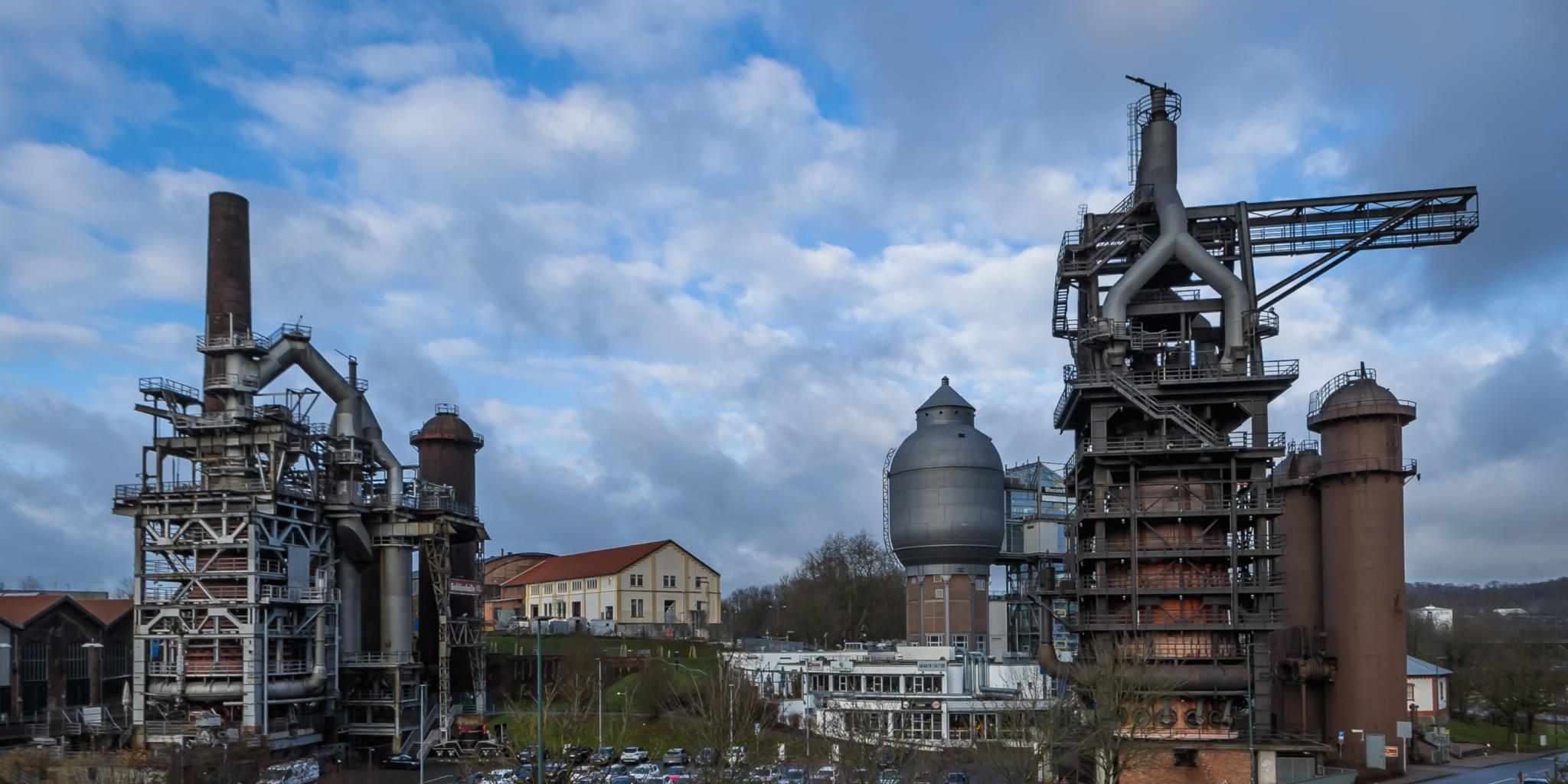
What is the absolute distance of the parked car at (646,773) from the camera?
50625mm

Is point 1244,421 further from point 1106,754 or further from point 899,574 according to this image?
point 899,574

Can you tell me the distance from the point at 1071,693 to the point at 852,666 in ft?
77.4

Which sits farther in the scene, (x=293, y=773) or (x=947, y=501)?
(x=947, y=501)

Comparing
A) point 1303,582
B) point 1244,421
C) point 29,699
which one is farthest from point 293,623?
point 1303,582

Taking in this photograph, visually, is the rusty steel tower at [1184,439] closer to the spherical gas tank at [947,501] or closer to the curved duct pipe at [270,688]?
the spherical gas tank at [947,501]

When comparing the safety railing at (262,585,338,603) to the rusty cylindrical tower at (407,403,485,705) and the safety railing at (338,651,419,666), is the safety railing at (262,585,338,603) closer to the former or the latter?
the safety railing at (338,651,419,666)

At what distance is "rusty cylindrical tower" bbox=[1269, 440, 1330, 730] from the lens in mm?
63531

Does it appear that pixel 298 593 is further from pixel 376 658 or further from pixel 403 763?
pixel 403 763

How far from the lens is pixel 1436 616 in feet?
580

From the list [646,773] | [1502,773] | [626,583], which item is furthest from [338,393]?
[1502,773]

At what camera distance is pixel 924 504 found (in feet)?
265

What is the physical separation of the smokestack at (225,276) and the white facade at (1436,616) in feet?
370

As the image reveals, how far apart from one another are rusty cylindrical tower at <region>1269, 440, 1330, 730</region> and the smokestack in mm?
54849

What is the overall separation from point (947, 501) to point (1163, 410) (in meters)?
23.2
